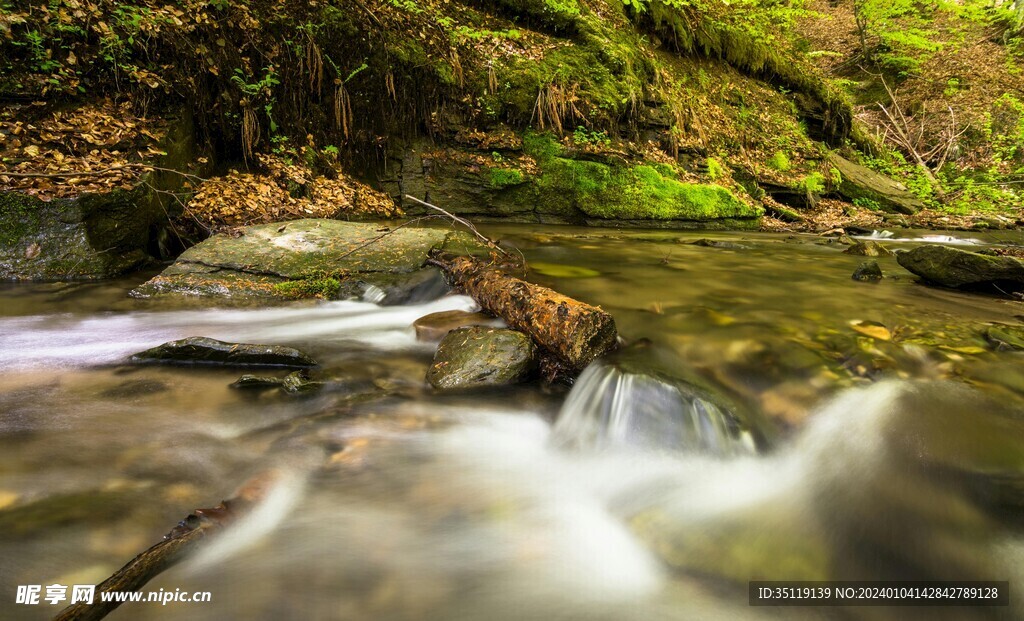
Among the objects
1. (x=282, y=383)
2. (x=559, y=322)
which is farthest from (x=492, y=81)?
(x=282, y=383)

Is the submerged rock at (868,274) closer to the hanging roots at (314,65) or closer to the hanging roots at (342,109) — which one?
the hanging roots at (342,109)

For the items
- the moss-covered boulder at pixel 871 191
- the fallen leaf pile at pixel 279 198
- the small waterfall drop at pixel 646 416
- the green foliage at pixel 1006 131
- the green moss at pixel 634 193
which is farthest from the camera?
the green foliage at pixel 1006 131

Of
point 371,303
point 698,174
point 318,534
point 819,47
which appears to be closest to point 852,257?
point 698,174

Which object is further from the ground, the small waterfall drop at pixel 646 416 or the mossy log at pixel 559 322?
the mossy log at pixel 559 322

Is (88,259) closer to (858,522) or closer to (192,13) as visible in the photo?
(192,13)

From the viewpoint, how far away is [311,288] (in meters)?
4.66

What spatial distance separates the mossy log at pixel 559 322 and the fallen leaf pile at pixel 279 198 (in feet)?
13.5

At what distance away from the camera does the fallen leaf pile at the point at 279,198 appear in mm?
6086

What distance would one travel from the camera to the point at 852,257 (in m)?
6.55

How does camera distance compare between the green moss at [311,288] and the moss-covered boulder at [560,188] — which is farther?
the moss-covered boulder at [560,188]

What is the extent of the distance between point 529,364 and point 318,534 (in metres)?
1.62

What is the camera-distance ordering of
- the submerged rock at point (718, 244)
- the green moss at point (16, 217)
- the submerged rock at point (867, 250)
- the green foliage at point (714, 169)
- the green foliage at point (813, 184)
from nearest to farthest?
the green moss at point (16, 217) < the submerged rock at point (867, 250) < the submerged rock at point (718, 244) < the green foliage at point (714, 169) < the green foliage at point (813, 184)

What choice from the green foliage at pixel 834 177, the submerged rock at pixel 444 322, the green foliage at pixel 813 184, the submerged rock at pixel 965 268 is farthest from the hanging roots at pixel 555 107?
the green foliage at pixel 834 177

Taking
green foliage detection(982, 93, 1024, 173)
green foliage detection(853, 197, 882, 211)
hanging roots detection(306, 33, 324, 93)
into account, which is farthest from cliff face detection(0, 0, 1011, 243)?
green foliage detection(982, 93, 1024, 173)
